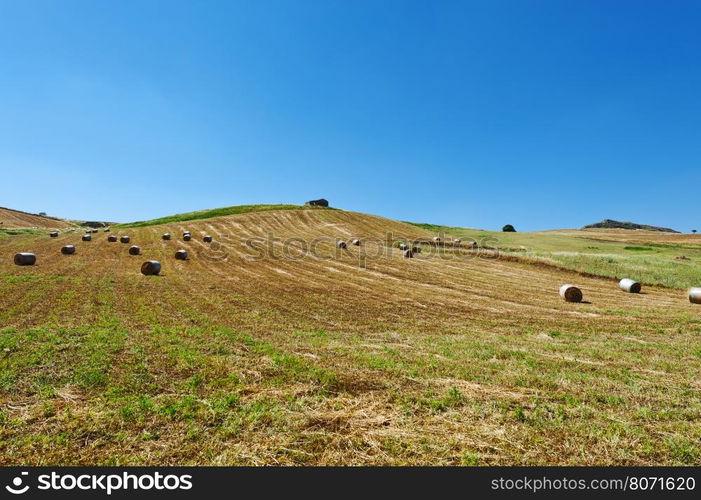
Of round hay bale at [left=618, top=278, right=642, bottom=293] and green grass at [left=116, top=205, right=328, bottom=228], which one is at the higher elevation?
green grass at [left=116, top=205, right=328, bottom=228]

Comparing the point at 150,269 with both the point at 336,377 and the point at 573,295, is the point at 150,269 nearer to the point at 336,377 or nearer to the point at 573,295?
the point at 336,377

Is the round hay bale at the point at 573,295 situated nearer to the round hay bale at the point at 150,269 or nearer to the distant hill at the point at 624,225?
the round hay bale at the point at 150,269

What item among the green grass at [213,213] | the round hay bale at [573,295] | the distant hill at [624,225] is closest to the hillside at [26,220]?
the green grass at [213,213]

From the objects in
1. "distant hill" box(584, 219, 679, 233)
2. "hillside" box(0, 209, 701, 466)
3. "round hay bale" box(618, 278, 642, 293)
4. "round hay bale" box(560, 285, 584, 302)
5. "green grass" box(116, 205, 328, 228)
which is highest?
"distant hill" box(584, 219, 679, 233)

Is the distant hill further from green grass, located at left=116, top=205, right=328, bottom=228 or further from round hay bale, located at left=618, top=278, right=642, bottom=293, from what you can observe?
round hay bale, located at left=618, top=278, right=642, bottom=293

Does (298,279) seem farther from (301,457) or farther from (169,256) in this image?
(301,457)

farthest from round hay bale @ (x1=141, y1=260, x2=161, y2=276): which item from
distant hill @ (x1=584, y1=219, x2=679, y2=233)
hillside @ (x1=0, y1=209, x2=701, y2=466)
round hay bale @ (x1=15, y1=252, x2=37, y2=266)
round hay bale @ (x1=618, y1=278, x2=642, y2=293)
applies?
distant hill @ (x1=584, y1=219, x2=679, y2=233)

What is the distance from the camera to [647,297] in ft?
72.3

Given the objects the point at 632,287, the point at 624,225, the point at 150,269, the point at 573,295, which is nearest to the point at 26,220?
the point at 150,269

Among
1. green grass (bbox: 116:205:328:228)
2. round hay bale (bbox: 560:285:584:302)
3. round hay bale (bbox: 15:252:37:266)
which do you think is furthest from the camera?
green grass (bbox: 116:205:328:228)

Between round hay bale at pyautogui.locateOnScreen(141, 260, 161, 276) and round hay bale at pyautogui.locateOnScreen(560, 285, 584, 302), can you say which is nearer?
round hay bale at pyautogui.locateOnScreen(560, 285, 584, 302)

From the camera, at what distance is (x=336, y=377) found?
26.1ft

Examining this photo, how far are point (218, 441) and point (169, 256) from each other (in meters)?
34.3

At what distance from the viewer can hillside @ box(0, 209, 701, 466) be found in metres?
5.21
